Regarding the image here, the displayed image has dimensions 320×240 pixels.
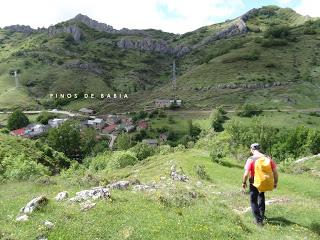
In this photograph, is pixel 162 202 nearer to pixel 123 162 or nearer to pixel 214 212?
pixel 214 212

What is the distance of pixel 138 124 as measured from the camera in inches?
7785

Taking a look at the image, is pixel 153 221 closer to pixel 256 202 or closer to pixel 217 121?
pixel 256 202

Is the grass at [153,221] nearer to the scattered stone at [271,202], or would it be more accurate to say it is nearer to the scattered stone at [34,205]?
the scattered stone at [34,205]

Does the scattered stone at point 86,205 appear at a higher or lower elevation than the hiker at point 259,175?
lower

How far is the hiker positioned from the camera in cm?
2016

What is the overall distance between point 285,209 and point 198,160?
3298 cm

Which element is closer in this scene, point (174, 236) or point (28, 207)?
point (174, 236)

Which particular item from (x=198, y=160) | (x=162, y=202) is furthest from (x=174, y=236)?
(x=198, y=160)

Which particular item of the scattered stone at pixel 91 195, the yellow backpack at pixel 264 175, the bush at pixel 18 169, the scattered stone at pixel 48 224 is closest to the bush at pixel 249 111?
the bush at pixel 18 169

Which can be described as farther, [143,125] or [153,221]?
[143,125]

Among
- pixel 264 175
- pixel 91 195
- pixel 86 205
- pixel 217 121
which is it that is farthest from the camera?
pixel 217 121

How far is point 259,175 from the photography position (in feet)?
66.3

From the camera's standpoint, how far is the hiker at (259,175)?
20156mm

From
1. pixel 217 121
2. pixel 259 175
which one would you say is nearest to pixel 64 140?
pixel 217 121
